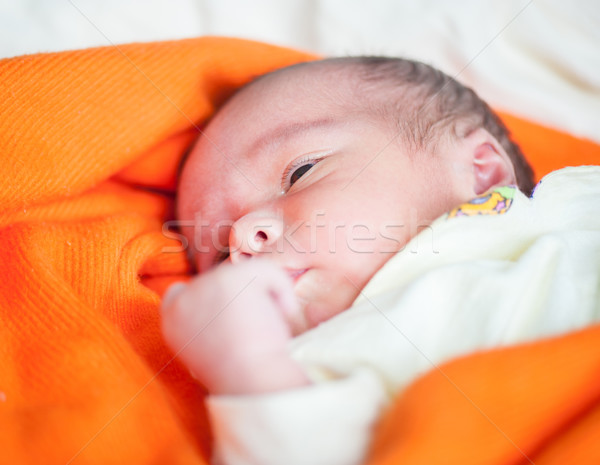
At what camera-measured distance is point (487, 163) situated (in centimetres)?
97

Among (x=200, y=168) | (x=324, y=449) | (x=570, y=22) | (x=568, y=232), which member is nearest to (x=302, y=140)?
(x=200, y=168)

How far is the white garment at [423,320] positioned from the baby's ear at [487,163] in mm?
119

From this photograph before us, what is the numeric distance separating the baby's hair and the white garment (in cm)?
19

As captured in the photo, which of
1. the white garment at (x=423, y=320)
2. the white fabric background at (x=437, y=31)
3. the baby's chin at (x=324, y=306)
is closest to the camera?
the white garment at (x=423, y=320)

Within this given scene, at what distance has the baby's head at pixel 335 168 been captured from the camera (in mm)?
792

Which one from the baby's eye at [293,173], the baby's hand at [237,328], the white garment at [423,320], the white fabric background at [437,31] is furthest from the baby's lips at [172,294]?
the white fabric background at [437,31]

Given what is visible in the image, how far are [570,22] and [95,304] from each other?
3.99ft

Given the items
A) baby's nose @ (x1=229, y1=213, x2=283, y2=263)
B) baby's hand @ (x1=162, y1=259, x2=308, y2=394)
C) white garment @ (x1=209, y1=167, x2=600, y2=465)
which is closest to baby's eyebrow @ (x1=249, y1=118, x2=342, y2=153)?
baby's nose @ (x1=229, y1=213, x2=283, y2=263)

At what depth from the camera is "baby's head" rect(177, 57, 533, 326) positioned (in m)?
0.79

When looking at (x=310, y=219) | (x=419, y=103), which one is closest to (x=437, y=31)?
(x=419, y=103)

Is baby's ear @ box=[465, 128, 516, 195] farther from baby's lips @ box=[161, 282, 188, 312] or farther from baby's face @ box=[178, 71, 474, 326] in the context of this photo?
baby's lips @ box=[161, 282, 188, 312]

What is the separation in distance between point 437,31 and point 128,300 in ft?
3.23

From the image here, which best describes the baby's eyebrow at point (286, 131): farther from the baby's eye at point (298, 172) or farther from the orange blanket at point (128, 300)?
the orange blanket at point (128, 300)

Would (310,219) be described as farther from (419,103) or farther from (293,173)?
(419,103)
